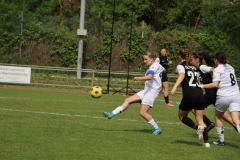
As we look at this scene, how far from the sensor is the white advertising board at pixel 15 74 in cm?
2630

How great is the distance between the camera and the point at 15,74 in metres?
26.5

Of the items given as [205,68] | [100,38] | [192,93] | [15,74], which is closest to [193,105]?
[192,93]

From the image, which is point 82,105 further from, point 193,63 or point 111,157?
point 111,157

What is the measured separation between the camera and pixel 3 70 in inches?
1040

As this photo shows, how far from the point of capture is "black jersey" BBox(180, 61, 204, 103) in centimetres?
1088

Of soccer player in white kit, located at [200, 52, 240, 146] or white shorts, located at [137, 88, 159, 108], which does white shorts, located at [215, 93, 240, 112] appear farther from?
white shorts, located at [137, 88, 159, 108]

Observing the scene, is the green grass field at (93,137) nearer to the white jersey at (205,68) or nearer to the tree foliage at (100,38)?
the white jersey at (205,68)

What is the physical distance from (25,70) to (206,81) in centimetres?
1584

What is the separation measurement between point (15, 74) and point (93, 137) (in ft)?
52.2

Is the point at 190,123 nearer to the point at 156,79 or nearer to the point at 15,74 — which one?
the point at 156,79

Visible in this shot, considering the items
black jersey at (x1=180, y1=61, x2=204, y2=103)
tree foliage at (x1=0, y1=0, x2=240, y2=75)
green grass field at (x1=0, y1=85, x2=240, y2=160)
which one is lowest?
green grass field at (x1=0, y1=85, x2=240, y2=160)

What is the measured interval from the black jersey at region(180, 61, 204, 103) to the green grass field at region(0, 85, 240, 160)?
92cm

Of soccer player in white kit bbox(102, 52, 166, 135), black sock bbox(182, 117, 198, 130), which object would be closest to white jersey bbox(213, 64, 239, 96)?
black sock bbox(182, 117, 198, 130)

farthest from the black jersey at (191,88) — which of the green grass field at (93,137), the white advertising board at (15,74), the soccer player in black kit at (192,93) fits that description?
the white advertising board at (15,74)
